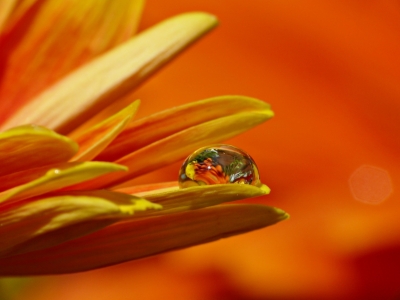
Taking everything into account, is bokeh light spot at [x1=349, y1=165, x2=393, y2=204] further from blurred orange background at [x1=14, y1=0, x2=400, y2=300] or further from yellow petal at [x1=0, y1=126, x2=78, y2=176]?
yellow petal at [x1=0, y1=126, x2=78, y2=176]

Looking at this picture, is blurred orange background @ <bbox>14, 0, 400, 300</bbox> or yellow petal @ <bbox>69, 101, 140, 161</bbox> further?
blurred orange background @ <bbox>14, 0, 400, 300</bbox>

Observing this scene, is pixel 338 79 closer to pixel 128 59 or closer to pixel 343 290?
pixel 343 290

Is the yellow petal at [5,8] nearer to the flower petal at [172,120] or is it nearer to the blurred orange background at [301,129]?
the flower petal at [172,120]

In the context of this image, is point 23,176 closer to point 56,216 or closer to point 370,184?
point 56,216

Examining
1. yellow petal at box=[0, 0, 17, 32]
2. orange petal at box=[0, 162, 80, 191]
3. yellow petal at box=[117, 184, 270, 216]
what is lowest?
yellow petal at box=[117, 184, 270, 216]

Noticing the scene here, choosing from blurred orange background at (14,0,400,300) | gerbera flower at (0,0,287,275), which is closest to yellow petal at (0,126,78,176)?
gerbera flower at (0,0,287,275)

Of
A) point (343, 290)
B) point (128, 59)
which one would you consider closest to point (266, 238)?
point (343, 290)

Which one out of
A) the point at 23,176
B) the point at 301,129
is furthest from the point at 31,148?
the point at 301,129
